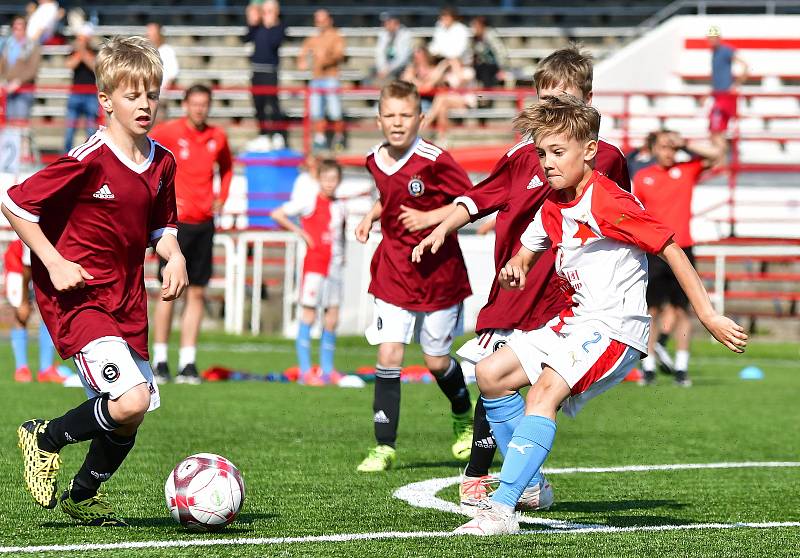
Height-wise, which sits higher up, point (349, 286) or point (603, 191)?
point (603, 191)

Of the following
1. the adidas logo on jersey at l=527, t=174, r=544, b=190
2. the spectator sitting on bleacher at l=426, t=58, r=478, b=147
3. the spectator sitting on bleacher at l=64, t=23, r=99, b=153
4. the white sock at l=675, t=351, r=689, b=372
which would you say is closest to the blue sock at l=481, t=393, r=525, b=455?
the adidas logo on jersey at l=527, t=174, r=544, b=190

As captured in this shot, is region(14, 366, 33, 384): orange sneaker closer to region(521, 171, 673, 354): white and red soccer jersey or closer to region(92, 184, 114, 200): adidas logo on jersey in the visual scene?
region(92, 184, 114, 200): adidas logo on jersey

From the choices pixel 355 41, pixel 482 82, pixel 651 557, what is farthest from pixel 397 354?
pixel 355 41

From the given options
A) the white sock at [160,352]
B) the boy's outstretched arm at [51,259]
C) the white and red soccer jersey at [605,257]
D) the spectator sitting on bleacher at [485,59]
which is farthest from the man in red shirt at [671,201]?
the spectator sitting on bleacher at [485,59]

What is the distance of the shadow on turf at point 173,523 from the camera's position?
541 centimetres

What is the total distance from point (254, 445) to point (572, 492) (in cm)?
226

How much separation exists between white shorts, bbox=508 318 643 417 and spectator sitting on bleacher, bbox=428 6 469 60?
1693 centimetres

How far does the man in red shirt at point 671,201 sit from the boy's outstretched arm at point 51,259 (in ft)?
25.9

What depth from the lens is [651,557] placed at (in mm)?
4844

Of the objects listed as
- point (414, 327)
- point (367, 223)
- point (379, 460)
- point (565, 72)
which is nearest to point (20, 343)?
point (367, 223)

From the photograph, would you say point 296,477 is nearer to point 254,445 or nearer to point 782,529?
point 254,445

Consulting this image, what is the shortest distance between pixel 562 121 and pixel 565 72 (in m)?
1.04

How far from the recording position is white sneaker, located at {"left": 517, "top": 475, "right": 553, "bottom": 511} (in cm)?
596

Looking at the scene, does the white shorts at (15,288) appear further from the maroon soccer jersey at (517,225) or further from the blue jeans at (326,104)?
the blue jeans at (326,104)
